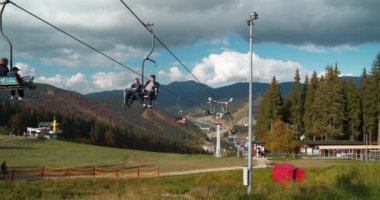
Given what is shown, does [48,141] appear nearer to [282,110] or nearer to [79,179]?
[282,110]

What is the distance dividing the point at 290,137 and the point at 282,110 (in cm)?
2561

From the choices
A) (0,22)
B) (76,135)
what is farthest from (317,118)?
(0,22)

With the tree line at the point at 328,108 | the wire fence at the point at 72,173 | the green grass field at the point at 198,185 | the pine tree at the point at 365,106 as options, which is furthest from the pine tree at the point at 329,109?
the wire fence at the point at 72,173

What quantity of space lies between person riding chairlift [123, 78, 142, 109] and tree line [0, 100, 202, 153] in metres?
134

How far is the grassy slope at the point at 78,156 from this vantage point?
69.8 meters

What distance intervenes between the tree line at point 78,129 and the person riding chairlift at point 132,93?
440ft

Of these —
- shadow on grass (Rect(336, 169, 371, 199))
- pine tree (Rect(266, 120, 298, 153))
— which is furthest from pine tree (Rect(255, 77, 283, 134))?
shadow on grass (Rect(336, 169, 371, 199))

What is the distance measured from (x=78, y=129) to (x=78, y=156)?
91970 mm

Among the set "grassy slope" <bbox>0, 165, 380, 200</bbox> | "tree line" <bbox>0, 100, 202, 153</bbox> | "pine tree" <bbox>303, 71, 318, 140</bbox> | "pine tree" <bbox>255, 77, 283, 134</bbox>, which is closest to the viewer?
"grassy slope" <bbox>0, 165, 380, 200</bbox>

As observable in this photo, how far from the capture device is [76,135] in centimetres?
17075

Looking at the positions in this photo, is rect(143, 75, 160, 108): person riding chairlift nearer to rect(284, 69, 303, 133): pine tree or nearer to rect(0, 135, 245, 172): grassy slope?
rect(0, 135, 245, 172): grassy slope

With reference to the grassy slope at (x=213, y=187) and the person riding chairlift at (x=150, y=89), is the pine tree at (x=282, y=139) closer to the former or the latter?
the grassy slope at (x=213, y=187)

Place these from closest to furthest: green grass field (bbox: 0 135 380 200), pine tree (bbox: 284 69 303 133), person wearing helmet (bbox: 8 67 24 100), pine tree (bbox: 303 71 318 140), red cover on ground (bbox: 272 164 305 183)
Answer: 1. person wearing helmet (bbox: 8 67 24 100)
2. green grass field (bbox: 0 135 380 200)
3. red cover on ground (bbox: 272 164 305 183)
4. pine tree (bbox: 303 71 318 140)
5. pine tree (bbox: 284 69 303 133)

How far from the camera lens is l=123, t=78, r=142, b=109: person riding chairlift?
1981 cm
